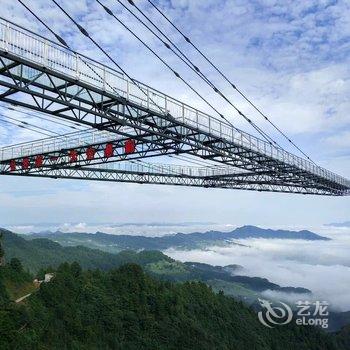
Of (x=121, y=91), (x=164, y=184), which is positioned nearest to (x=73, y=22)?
(x=121, y=91)

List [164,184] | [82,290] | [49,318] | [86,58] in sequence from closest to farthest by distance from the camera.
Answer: [86,58] → [164,184] → [49,318] → [82,290]

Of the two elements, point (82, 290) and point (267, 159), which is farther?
point (82, 290)

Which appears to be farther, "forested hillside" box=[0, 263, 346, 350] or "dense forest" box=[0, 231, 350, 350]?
"dense forest" box=[0, 231, 350, 350]

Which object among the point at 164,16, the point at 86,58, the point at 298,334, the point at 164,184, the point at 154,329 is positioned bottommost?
the point at 298,334

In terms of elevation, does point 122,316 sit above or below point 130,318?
above

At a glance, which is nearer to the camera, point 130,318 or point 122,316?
point 122,316

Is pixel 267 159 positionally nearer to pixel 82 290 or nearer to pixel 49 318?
pixel 49 318

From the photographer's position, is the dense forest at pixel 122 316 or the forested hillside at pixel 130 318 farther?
the dense forest at pixel 122 316

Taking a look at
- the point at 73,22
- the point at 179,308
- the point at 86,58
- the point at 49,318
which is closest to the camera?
the point at 73,22
